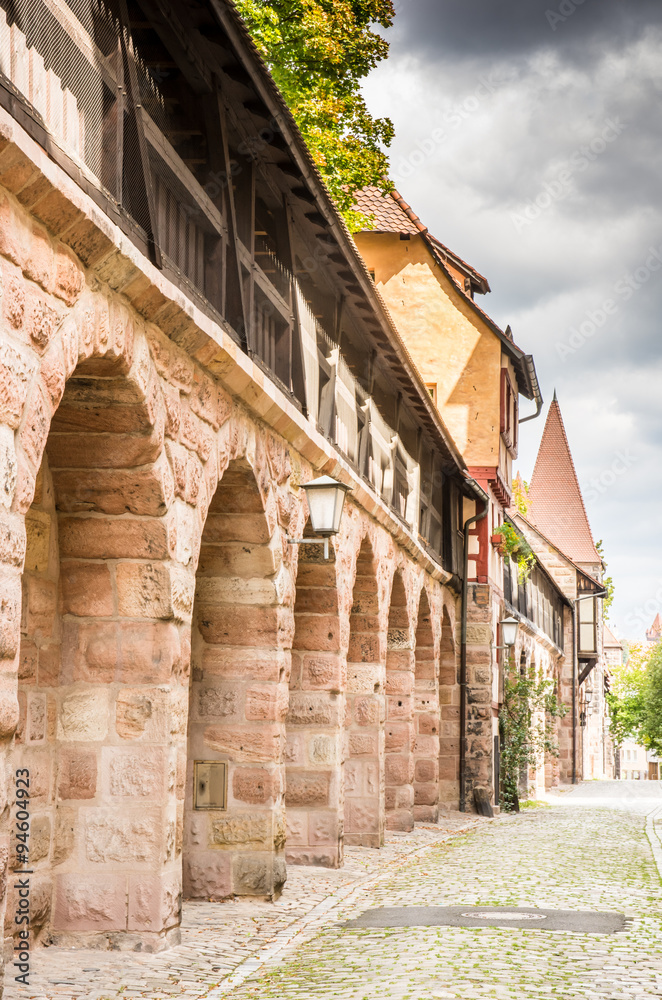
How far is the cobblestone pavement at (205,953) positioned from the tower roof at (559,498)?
4087cm

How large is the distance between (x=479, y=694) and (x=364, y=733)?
7.75m

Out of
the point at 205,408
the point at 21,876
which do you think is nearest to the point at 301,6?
the point at 205,408

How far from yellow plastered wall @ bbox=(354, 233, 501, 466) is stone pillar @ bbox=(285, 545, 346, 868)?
1104 centimetres

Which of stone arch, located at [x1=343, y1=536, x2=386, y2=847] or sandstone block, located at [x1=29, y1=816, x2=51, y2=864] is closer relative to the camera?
sandstone block, located at [x1=29, y1=816, x2=51, y2=864]

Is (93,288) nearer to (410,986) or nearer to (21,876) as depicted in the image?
(21,876)

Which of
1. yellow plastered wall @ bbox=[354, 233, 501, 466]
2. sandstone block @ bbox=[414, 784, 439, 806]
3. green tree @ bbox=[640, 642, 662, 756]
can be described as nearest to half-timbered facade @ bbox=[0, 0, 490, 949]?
sandstone block @ bbox=[414, 784, 439, 806]

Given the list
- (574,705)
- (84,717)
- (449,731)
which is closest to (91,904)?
(84,717)

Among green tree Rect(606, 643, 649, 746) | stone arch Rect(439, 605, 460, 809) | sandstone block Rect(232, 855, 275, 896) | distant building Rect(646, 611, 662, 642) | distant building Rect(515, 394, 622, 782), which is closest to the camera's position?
sandstone block Rect(232, 855, 275, 896)

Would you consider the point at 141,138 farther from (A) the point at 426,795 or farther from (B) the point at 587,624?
(B) the point at 587,624

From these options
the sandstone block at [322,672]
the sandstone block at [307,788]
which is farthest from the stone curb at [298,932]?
the sandstone block at [322,672]

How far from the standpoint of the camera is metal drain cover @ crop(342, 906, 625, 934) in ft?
25.9

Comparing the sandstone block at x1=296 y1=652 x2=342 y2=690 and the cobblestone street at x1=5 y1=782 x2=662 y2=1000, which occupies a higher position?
the sandstone block at x1=296 y1=652 x2=342 y2=690

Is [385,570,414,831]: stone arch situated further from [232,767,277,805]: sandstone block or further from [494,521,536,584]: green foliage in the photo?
[494,521,536,584]: green foliage

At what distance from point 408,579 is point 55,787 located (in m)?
8.90
